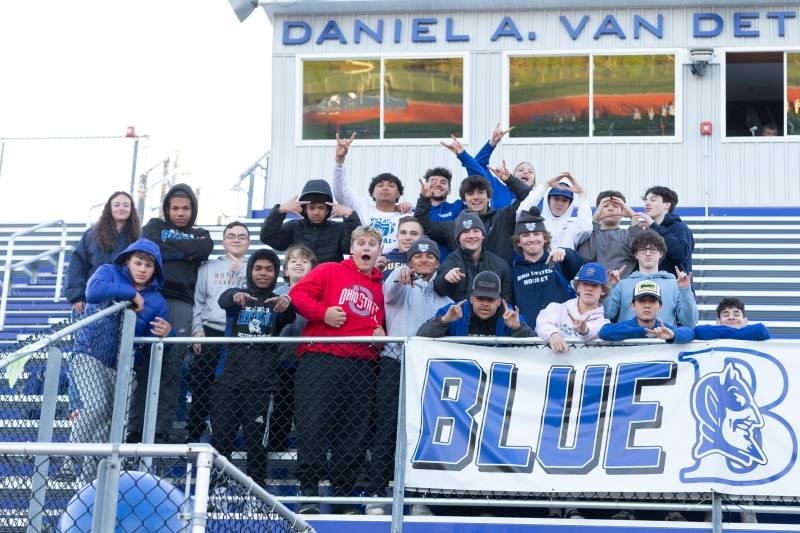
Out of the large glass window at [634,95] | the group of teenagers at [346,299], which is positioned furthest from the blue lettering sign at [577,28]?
the group of teenagers at [346,299]

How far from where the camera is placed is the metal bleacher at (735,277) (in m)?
13.0

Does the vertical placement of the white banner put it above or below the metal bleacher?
below

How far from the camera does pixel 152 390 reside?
882 cm

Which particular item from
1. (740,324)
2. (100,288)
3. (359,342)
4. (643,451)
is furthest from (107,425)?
(740,324)

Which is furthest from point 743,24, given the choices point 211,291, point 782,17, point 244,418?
point 244,418

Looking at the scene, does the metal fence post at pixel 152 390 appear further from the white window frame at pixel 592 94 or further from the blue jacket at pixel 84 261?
the white window frame at pixel 592 94

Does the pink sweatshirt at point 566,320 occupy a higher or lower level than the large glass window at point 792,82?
lower

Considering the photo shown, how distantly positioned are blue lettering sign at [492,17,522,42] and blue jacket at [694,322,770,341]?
8.36 metres

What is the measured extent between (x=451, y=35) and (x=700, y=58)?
9.71 feet

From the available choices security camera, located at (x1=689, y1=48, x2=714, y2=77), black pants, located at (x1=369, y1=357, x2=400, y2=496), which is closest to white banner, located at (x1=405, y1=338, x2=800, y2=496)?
black pants, located at (x1=369, y1=357, x2=400, y2=496)

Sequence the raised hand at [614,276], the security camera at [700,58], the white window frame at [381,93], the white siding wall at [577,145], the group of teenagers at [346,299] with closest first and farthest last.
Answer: the group of teenagers at [346,299], the raised hand at [614,276], the white siding wall at [577,145], the security camera at [700,58], the white window frame at [381,93]

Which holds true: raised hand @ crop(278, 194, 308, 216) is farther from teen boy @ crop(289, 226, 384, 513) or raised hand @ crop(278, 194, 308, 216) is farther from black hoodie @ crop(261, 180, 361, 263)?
teen boy @ crop(289, 226, 384, 513)

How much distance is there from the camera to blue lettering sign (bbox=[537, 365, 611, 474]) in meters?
8.34

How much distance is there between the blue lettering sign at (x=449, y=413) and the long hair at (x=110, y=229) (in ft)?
9.33
